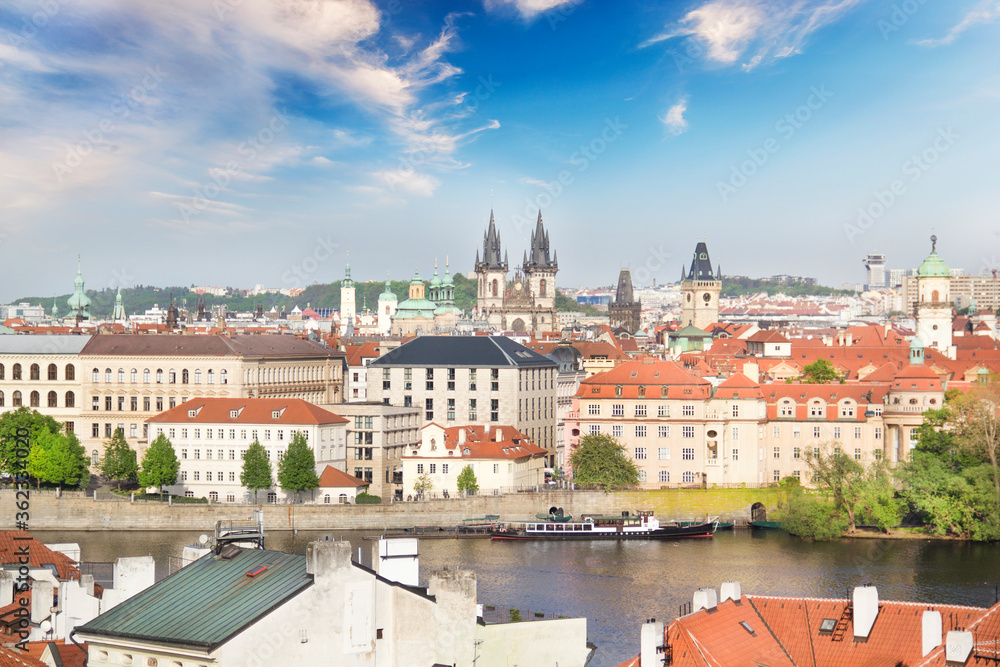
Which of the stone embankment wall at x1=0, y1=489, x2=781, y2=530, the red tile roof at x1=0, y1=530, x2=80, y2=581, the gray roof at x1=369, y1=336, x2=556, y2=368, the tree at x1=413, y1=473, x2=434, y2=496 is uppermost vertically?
the gray roof at x1=369, y1=336, x2=556, y2=368

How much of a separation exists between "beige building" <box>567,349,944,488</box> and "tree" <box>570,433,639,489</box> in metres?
1.97

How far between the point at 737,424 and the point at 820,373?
27282 mm

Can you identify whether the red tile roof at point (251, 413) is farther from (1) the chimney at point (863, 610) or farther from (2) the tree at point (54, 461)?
(1) the chimney at point (863, 610)

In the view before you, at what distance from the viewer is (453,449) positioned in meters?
73.8

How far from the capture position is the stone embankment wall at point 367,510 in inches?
2694

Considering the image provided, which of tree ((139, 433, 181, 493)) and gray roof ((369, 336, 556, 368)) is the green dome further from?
tree ((139, 433, 181, 493))

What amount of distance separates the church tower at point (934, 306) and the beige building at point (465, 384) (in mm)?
48963

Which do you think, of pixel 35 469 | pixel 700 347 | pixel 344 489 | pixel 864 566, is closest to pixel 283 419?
pixel 344 489

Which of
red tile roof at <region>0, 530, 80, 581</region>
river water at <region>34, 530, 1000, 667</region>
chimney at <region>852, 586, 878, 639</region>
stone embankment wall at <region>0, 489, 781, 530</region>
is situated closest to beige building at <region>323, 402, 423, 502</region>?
stone embankment wall at <region>0, 489, 781, 530</region>

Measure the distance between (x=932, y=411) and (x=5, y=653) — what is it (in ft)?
198

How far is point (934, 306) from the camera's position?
122 m

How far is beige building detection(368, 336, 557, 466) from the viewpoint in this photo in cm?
8462

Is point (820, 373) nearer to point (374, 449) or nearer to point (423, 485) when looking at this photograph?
point (374, 449)

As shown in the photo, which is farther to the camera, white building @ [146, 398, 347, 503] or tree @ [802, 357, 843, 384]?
tree @ [802, 357, 843, 384]
